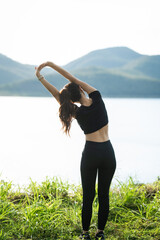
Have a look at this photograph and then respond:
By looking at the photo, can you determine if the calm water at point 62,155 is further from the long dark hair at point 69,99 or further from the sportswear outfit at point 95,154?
the long dark hair at point 69,99

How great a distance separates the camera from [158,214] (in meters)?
3.74

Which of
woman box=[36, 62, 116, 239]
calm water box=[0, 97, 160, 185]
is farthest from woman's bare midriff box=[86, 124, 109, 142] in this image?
calm water box=[0, 97, 160, 185]

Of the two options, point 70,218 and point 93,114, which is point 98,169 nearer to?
point 93,114

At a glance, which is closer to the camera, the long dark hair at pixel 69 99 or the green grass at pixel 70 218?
the long dark hair at pixel 69 99

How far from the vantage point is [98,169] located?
114 inches

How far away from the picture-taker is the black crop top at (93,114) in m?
2.73

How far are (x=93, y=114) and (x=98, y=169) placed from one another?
0.59m

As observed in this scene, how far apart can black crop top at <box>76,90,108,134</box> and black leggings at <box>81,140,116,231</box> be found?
0.17 meters

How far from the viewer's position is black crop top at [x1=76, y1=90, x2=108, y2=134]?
2732 mm

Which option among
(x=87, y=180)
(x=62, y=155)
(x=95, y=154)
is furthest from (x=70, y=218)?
(x=62, y=155)

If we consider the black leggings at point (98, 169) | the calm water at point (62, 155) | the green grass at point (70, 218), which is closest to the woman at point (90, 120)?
the black leggings at point (98, 169)

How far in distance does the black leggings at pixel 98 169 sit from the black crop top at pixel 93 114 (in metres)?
0.17

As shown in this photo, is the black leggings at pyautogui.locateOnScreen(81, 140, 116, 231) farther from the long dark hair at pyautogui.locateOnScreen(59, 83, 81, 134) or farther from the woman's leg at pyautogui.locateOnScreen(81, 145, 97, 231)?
the long dark hair at pyautogui.locateOnScreen(59, 83, 81, 134)

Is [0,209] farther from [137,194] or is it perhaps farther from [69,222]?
[137,194]
